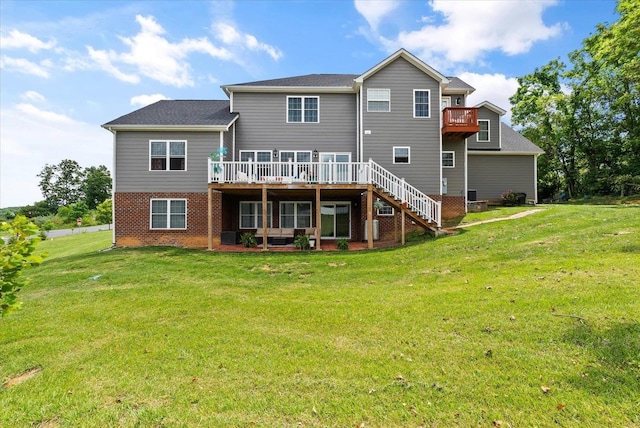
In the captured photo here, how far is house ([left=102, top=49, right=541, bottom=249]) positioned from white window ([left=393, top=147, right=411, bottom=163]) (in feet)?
0.17

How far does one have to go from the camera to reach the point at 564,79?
32844mm

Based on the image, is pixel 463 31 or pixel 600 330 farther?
pixel 463 31

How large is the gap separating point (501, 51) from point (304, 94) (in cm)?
1961

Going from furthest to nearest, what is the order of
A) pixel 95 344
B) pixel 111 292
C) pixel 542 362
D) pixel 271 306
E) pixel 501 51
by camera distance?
pixel 501 51 → pixel 111 292 → pixel 271 306 → pixel 95 344 → pixel 542 362

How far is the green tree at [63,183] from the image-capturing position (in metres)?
63.2

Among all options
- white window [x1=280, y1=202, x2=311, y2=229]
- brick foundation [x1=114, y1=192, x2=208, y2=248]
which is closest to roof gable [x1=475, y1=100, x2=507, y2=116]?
white window [x1=280, y1=202, x2=311, y2=229]

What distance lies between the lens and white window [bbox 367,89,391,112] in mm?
16359

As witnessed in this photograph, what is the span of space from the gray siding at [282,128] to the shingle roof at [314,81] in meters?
0.65

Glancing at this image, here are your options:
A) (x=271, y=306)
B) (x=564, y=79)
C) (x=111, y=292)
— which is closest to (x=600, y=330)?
(x=271, y=306)

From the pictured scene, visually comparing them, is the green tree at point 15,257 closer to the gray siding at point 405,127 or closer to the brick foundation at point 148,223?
the brick foundation at point 148,223

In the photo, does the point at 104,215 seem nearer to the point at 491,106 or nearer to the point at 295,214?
the point at 295,214

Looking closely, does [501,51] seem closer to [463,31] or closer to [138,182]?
[463,31]

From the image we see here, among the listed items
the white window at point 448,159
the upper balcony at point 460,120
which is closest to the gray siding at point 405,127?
the upper balcony at point 460,120

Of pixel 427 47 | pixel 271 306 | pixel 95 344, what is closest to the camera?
pixel 95 344
